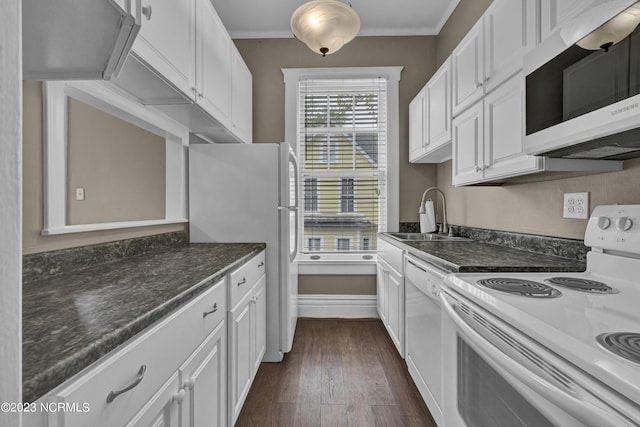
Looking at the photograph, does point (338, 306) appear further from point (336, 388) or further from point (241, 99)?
point (241, 99)

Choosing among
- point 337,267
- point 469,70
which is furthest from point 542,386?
point 337,267

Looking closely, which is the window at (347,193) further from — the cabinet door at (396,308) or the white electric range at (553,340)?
the white electric range at (553,340)

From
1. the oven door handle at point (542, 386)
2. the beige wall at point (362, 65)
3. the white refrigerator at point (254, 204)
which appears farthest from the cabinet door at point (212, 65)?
the oven door handle at point (542, 386)

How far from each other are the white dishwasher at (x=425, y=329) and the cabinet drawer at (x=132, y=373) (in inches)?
41.4

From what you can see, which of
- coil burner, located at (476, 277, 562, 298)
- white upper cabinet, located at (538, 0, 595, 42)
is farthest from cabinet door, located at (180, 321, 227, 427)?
white upper cabinet, located at (538, 0, 595, 42)

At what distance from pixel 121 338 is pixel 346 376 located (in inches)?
69.0

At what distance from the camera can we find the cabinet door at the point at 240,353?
1.46 m

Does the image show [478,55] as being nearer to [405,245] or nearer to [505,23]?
[505,23]

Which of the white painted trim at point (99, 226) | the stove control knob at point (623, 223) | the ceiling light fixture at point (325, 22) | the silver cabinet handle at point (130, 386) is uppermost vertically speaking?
the ceiling light fixture at point (325, 22)

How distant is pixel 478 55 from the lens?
5.92ft

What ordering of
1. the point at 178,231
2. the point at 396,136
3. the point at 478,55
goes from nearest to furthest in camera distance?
the point at 478,55
the point at 178,231
the point at 396,136

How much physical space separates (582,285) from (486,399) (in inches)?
20.2

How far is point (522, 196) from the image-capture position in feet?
6.19
